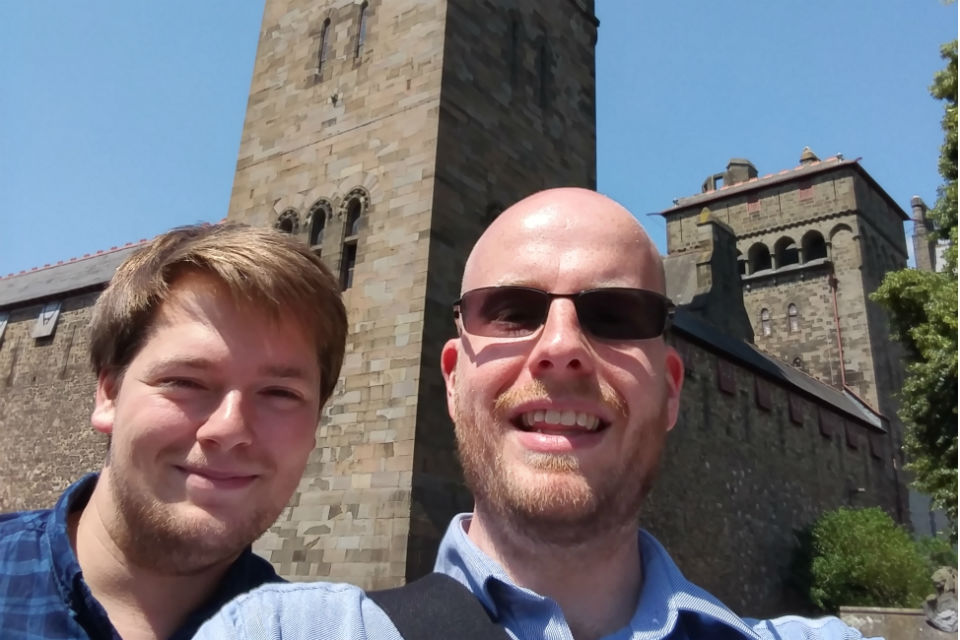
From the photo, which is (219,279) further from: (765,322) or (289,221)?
(765,322)

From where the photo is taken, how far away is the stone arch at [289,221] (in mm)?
12445

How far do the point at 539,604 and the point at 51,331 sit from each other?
2175 centimetres

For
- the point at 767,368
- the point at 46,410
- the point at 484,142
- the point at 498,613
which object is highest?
the point at 484,142

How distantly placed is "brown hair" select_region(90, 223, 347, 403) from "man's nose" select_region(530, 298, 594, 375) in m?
0.85

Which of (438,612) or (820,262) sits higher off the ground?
(820,262)

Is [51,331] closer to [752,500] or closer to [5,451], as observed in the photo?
[5,451]

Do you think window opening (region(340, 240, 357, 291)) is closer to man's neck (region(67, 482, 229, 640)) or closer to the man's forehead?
man's neck (region(67, 482, 229, 640))

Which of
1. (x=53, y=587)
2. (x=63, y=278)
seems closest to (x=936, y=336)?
(x=53, y=587)

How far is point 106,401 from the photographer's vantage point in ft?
7.61

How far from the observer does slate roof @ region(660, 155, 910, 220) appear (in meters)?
32.8

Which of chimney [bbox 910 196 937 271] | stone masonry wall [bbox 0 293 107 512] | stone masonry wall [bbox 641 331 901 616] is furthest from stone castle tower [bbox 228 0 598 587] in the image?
chimney [bbox 910 196 937 271]

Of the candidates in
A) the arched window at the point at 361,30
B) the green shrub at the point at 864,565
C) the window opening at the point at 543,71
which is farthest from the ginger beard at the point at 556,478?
the green shrub at the point at 864,565

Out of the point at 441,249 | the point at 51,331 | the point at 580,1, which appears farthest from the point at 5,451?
the point at 580,1

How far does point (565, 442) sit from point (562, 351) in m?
0.21
